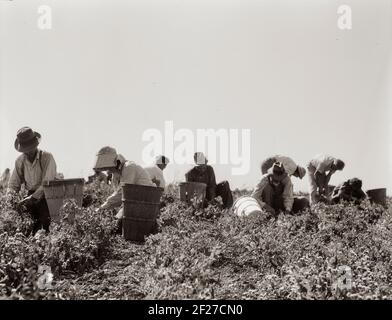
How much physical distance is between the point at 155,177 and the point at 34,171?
2.77 metres

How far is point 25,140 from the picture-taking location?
6426mm

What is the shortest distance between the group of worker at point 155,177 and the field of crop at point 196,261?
1.53 ft

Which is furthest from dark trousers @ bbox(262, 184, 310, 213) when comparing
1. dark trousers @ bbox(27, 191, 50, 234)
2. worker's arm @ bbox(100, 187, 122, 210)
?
dark trousers @ bbox(27, 191, 50, 234)

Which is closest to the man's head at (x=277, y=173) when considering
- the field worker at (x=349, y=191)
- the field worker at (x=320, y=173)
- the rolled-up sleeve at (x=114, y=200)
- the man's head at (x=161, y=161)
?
the field worker at (x=349, y=191)

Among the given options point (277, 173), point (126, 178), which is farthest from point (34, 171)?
point (277, 173)

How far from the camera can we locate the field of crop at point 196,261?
145 inches

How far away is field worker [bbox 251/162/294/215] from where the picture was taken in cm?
810

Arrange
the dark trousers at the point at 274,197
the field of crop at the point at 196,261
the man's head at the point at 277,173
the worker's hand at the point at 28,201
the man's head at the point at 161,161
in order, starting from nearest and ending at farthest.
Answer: the field of crop at the point at 196,261 → the worker's hand at the point at 28,201 → the man's head at the point at 277,173 → the dark trousers at the point at 274,197 → the man's head at the point at 161,161

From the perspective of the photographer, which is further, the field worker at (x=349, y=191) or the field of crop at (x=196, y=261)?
the field worker at (x=349, y=191)

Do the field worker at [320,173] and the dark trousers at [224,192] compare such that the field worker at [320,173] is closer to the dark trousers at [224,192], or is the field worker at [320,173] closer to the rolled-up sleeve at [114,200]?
the dark trousers at [224,192]

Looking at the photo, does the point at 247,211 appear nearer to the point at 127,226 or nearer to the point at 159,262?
the point at 127,226

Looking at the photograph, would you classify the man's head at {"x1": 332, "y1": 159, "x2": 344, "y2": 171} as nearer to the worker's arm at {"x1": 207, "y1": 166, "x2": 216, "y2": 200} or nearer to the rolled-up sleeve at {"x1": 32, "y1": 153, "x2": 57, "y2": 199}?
the worker's arm at {"x1": 207, "y1": 166, "x2": 216, "y2": 200}

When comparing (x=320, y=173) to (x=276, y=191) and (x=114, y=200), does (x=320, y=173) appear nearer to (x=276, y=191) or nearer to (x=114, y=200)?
(x=276, y=191)
